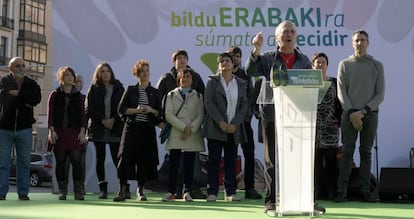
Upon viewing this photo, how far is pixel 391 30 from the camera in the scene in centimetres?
712

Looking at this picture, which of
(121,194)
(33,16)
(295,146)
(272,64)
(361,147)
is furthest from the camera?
(33,16)

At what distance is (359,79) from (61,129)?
9.68 ft

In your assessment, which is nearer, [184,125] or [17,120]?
[184,125]

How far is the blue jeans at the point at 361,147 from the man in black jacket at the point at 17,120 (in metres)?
3.01

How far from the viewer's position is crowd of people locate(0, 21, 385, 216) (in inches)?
230

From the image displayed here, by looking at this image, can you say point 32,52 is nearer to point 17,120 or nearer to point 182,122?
point 17,120

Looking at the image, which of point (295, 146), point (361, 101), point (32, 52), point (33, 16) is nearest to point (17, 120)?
point (295, 146)

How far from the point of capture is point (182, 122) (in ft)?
19.7

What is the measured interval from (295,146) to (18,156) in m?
3.22

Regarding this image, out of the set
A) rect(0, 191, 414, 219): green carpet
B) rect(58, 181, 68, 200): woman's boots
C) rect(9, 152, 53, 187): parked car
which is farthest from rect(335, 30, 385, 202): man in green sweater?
rect(9, 152, 53, 187): parked car

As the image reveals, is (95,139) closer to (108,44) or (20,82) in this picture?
(20,82)

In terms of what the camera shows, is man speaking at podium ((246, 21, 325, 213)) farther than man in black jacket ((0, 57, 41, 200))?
No

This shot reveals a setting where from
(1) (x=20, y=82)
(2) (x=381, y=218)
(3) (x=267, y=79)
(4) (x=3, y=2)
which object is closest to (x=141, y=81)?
(1) (x=20, y=82)

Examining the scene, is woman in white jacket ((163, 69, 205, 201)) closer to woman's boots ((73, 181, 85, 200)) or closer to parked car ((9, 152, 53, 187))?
woman's boots ((73, 181, 85, 200))
